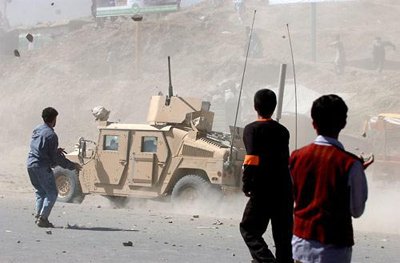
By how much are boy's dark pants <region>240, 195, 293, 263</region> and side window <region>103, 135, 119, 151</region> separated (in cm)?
978

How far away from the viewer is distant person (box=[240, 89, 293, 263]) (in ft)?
21.1

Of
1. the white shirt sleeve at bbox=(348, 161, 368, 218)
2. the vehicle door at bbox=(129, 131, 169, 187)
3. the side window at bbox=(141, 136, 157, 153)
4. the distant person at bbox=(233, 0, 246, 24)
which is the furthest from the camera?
the distant person at bbox=(233, 0, 246, 24)

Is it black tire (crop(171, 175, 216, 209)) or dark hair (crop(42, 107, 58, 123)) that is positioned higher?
dark hair (crop(42, 107, 58, 123))

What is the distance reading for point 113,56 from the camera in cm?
4184

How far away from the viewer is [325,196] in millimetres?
4586

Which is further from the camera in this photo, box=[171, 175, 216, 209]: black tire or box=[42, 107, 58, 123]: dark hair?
box=[171, 175, 216, 209]: black tire

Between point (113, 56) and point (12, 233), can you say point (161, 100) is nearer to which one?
point (12, 233)

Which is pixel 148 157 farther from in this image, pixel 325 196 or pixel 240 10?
pixel 240 10

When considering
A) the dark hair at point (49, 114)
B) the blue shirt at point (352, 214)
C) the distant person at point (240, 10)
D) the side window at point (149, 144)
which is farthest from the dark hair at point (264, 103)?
the distant person at point (240, 10)

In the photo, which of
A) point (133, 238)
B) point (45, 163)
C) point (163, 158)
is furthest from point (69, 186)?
point (133, 238)

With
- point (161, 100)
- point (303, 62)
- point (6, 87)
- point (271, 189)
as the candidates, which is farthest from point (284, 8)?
point (271, 189)

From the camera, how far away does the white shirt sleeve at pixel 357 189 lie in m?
4.53

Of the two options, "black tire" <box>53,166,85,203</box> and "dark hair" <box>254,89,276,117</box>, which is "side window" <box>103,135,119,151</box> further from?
"dark hair" <box>254,89,276,117</box>

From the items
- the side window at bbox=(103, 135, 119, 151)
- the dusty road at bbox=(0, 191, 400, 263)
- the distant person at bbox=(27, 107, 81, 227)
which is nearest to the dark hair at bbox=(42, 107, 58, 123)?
the distant person at bbox=(27, 107, 81, 227)
